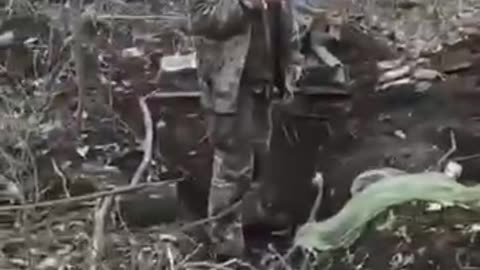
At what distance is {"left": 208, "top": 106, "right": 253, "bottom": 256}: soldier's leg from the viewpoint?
10.4ft

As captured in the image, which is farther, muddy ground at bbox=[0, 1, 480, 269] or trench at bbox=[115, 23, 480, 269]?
trench at bbox=[115, 23, 480, 269]

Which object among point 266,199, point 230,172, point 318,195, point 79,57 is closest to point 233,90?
point 230,172

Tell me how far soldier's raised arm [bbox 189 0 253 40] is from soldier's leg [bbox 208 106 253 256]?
262mm

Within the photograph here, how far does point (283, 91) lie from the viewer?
349cm

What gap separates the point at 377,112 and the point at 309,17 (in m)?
0.59

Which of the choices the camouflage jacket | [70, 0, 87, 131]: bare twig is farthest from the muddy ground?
the camouflage jacket

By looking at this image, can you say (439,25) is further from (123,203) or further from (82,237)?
(82,237)

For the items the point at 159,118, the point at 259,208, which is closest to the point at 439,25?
the point at 159,118

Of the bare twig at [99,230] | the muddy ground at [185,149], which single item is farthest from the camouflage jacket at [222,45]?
the bare twig at [99,230]

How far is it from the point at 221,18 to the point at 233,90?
23cm

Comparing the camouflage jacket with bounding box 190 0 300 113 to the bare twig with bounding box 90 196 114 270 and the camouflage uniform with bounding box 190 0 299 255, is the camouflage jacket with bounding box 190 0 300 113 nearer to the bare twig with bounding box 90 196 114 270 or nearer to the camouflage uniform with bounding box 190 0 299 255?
the camouflage uniform with bounding box 190 0 299 255

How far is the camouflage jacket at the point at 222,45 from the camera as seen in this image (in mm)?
3059

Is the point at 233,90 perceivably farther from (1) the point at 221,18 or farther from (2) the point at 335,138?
(2) the point at 335,138

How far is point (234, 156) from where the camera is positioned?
3.17 meters
